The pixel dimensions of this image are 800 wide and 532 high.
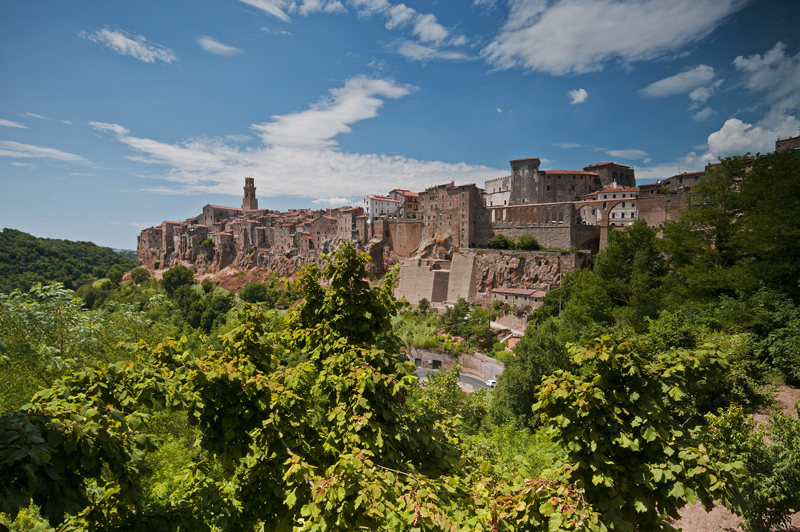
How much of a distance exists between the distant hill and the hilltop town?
28671 millimetres

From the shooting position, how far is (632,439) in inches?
144

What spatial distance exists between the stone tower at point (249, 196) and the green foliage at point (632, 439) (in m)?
93.9

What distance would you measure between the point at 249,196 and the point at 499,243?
67.6 metres

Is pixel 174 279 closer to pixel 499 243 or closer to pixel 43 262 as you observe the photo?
pixel 43 262

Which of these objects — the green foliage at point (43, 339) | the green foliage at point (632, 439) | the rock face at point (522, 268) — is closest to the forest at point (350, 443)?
the green foliage at point (632, 439)

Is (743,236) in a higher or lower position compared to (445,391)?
higher

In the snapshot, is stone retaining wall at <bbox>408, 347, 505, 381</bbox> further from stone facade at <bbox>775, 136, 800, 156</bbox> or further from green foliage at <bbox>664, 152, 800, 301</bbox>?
stone facade at <bbox>775, 136, 800, 156</bbox>

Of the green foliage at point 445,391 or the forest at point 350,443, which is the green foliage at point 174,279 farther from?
the forest at point 350,443

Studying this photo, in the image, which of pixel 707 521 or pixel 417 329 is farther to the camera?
pixel 417 329

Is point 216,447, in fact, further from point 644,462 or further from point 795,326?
point 795,326

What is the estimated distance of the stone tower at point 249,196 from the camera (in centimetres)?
8962

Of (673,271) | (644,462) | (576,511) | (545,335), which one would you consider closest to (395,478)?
(576,511)

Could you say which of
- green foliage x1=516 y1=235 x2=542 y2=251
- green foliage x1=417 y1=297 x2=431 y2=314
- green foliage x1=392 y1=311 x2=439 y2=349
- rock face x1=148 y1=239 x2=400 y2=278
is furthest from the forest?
rock face x1=148 y1=239 x2=400 y2=278

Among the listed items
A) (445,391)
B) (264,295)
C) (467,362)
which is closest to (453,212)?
(467,362)
